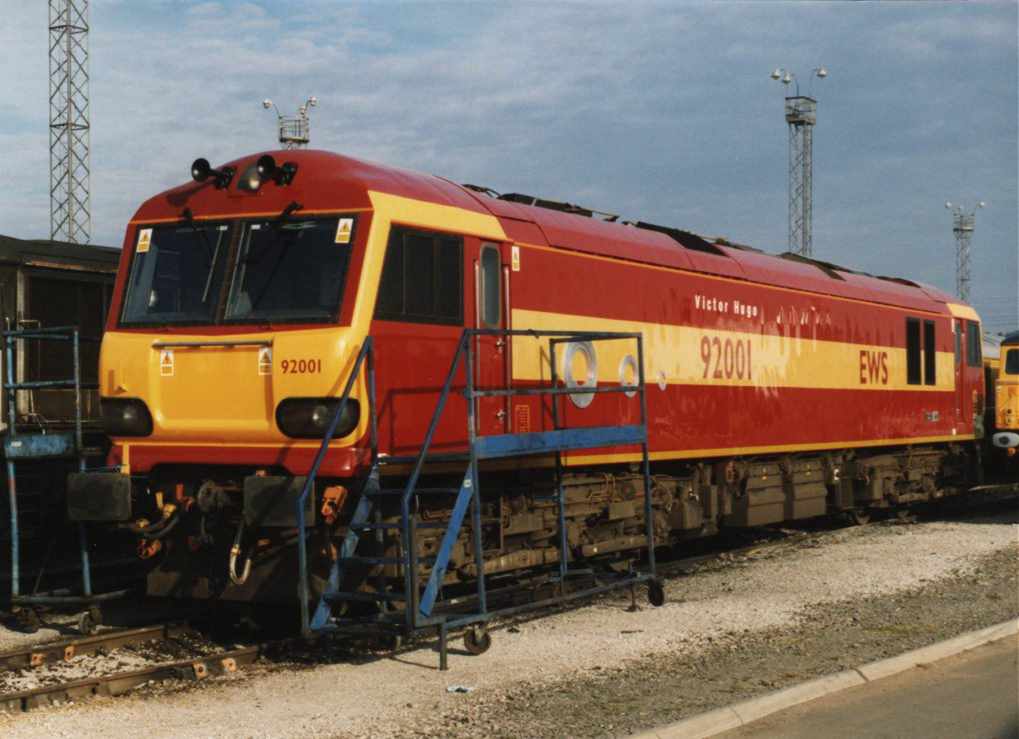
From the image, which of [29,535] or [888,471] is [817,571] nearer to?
[888,471]

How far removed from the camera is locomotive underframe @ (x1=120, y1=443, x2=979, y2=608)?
972 centimetres

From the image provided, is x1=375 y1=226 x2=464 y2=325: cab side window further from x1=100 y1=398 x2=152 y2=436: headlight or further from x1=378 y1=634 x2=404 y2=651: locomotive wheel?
x1=378 y1=634 x2=404 y2=651: locomotive wheel

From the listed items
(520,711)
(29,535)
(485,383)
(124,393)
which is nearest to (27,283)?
(29,535)

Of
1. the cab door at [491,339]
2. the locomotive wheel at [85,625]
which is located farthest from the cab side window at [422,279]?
the locomotive wheel at [85,625]

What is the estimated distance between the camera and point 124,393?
10.3 meters

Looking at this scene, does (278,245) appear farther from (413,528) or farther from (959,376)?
(959,376)

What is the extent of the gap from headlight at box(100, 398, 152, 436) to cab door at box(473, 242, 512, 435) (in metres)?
2.73

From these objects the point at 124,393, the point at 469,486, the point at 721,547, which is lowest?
the point at 721,547

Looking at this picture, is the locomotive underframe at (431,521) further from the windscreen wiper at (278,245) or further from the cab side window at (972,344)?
the cab side window at (972,344)

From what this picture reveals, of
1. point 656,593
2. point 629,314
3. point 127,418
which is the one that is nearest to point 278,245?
point 127,418

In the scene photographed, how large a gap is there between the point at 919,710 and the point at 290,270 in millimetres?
5589

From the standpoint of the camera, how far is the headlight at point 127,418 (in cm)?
1027

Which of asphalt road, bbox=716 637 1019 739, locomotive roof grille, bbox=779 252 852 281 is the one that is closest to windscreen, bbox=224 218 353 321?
asphalt road, bbox=716 637 1019 739

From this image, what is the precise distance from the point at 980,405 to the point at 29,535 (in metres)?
16.8
